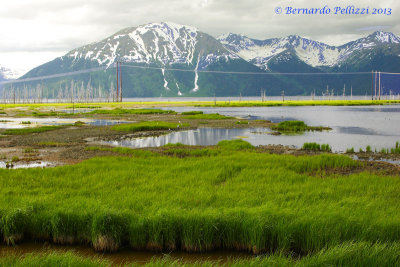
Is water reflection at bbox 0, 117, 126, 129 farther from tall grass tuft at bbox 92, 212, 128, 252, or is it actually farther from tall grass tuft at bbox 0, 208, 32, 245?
tall grass tuft at bbox 92, 212, 128, 252

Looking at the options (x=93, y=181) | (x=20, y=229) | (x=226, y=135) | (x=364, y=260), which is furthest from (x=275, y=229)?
(x=226, y=135)

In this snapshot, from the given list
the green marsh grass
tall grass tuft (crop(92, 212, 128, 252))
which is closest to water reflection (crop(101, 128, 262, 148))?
the green marsh grass

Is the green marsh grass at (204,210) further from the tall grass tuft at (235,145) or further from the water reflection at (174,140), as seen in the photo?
the water reflection at (174,140)

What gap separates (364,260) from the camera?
7.91 m

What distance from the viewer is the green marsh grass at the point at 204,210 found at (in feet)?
32.9

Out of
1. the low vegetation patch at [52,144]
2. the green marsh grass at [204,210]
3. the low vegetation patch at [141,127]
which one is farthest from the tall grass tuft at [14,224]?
the low vegetation patch at [141,127]

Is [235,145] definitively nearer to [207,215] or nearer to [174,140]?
[174,140]

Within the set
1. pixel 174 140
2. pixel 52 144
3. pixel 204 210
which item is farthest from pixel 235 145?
pixel 204 210

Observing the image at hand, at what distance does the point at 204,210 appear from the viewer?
11.2 meters

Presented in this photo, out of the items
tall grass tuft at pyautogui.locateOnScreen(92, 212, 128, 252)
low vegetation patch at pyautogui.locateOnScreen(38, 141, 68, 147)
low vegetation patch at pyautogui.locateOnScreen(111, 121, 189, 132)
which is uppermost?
low vegetation patch at pyautogui.locateOnScreen(111, 121, 189, 132)

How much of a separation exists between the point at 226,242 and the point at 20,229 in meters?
6.27

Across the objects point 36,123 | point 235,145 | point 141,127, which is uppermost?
point 36,123

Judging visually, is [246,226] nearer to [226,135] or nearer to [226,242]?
[226,242]

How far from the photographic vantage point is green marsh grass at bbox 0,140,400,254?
10.0 metres
